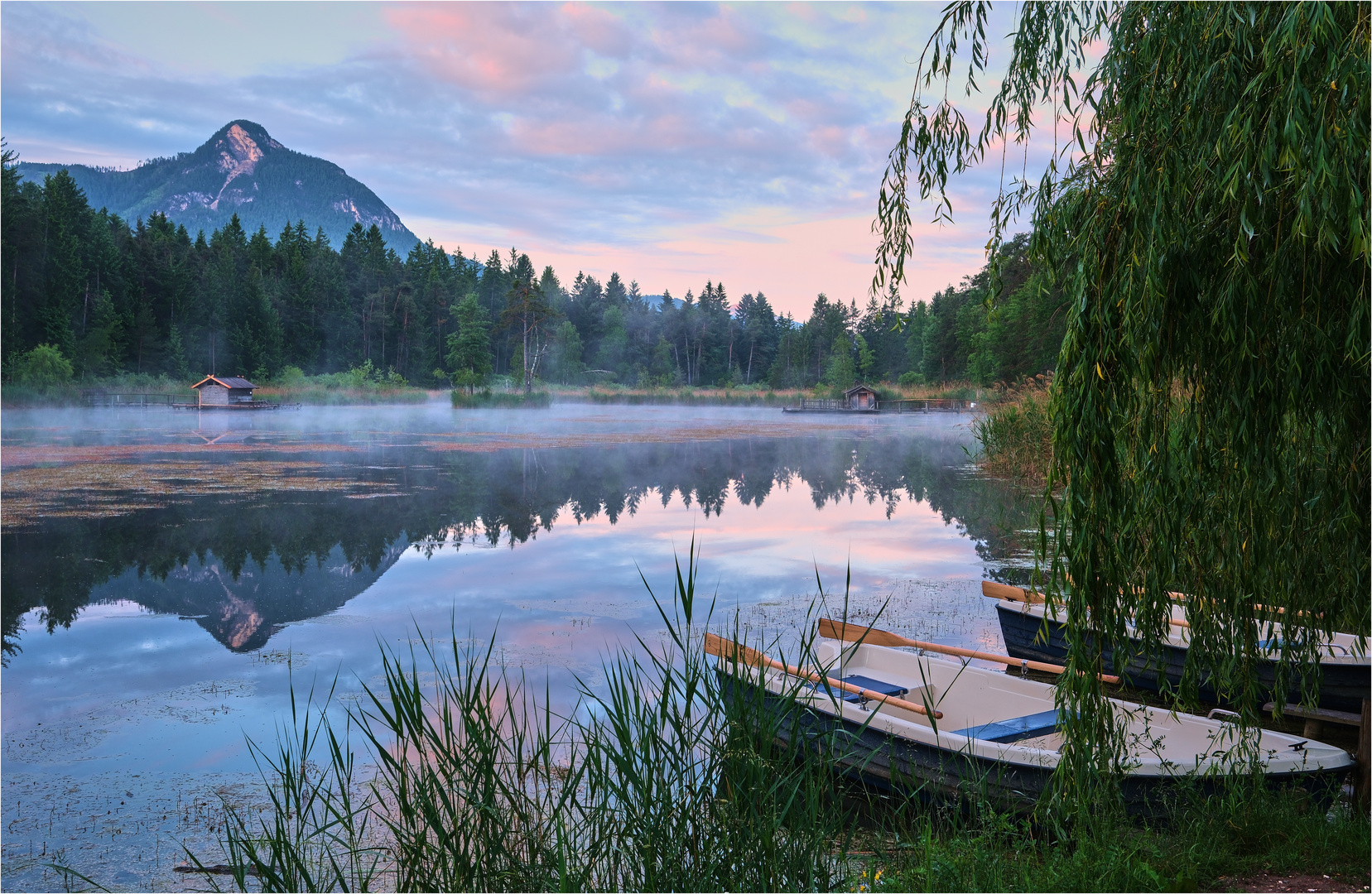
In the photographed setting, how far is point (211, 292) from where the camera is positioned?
62531 millimetres

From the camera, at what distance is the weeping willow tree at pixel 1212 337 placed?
9.57 ft

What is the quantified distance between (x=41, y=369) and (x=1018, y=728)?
169 ft

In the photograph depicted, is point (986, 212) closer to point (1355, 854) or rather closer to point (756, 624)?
point (1355, 854)

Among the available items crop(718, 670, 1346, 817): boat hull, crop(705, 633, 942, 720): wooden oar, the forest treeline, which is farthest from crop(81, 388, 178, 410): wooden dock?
crop(718, 670, 1346, 817): boat hull

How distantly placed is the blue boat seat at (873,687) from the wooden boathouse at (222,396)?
49.6 m

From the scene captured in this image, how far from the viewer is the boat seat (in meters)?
4.76

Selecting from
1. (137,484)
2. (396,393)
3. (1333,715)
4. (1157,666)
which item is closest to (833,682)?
(1157,666)

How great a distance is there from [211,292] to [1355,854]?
228ft

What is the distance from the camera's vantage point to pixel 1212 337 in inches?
134

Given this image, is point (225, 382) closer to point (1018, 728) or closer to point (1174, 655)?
point (1174, 655)

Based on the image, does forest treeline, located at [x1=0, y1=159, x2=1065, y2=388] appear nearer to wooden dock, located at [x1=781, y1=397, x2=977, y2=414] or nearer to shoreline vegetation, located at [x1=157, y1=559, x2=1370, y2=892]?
wooden dock, located at [x1=781, y1=397, x2=977, y2=414]

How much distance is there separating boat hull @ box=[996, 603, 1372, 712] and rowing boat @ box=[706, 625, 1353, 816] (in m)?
0.34

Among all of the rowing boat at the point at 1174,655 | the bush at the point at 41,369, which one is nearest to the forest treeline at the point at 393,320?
the bush at the point at 41,369

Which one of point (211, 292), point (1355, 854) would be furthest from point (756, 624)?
point (211, 292)
